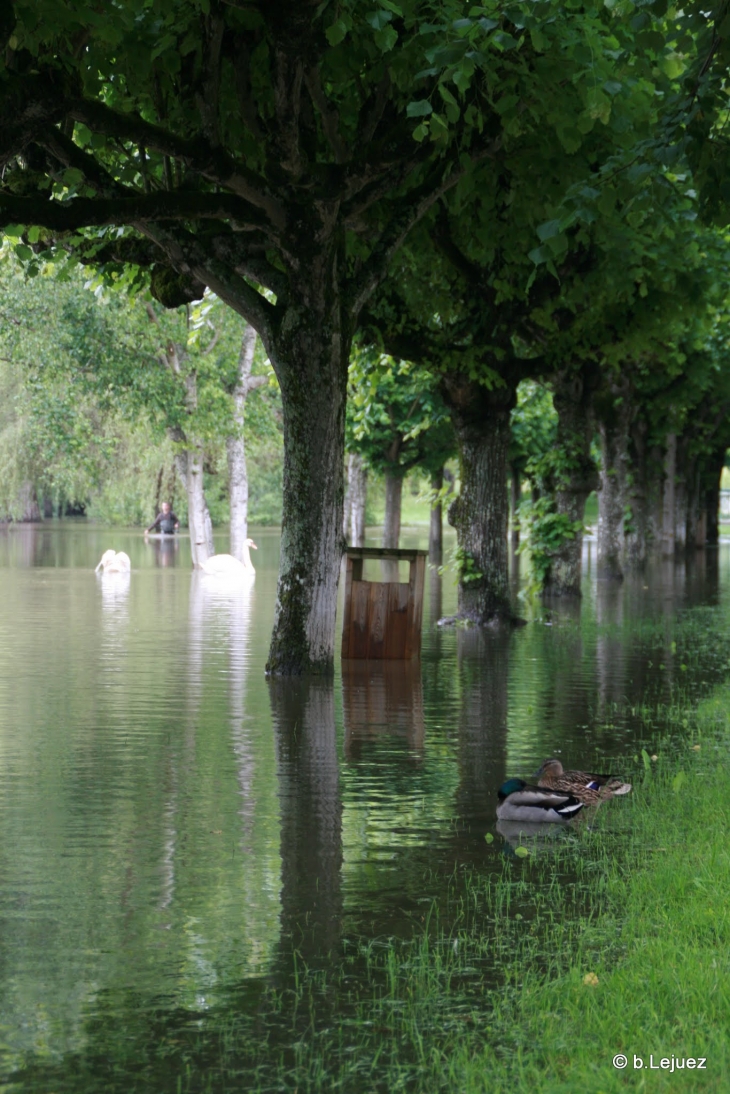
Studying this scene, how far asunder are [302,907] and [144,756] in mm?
4053

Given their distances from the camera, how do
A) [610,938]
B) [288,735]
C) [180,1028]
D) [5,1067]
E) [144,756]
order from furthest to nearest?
[288,735] → [144,756] → [610,938] → [180,1028] → [5,1067]

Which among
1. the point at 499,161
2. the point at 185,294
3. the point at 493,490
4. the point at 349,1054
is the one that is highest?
the point at 499,161

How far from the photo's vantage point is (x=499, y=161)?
53.7 feet

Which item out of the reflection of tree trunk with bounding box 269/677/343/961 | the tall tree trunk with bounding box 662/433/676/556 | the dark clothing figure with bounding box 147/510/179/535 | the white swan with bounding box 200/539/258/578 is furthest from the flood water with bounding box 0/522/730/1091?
the dark clothing figure with bounding box 147/510/179/535

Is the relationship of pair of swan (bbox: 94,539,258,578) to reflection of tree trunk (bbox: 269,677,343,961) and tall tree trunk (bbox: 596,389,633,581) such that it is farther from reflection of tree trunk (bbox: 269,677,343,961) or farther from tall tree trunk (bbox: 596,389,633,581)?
reflection of tree trunk (bbox: 269,677,343,961)

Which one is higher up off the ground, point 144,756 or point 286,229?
point 286,229

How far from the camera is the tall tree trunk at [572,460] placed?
85.0 feet

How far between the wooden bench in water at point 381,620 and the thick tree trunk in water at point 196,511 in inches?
895

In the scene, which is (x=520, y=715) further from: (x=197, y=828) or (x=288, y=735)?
(x=197, y=828)

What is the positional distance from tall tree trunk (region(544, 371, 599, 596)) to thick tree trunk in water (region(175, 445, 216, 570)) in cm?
1528

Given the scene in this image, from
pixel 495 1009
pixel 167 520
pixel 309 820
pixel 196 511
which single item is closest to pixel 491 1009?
pixel 495 1009

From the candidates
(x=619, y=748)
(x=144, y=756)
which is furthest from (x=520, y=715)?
(x=144, y=756)

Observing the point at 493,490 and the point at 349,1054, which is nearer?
the point at 349,1054

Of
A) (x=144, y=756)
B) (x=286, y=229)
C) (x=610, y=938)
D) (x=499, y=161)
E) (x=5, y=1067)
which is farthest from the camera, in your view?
(x=499, y=161)
